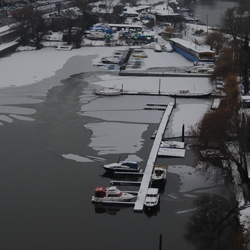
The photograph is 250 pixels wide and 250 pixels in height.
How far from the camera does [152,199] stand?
6895mm

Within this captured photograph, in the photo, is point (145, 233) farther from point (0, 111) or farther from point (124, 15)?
point (124, 15)

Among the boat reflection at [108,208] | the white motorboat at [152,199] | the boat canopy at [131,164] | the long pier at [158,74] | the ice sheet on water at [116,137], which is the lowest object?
the long pier at [158,74]

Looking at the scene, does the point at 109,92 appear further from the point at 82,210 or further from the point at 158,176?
the point at 82,210

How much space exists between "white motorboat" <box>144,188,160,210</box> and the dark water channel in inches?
4.9

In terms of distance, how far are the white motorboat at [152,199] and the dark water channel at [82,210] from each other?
124 millimetres

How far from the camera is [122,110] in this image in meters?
11.4

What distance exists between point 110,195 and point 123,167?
1023 millimetres

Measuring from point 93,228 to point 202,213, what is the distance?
1.49 meters

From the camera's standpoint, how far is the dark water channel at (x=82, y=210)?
610 cm

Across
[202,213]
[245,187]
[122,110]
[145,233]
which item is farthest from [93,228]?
[122,110]

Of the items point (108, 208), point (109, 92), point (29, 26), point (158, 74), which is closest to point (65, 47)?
point (29, 26)

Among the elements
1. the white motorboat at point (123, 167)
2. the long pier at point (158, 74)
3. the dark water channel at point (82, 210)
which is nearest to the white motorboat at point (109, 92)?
the long pier at point (158, 74)

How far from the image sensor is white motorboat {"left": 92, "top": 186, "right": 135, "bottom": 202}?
22.9 ft

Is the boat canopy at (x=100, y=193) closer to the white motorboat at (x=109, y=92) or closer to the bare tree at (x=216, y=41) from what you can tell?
the white motorboat at (x=109, y=92)
